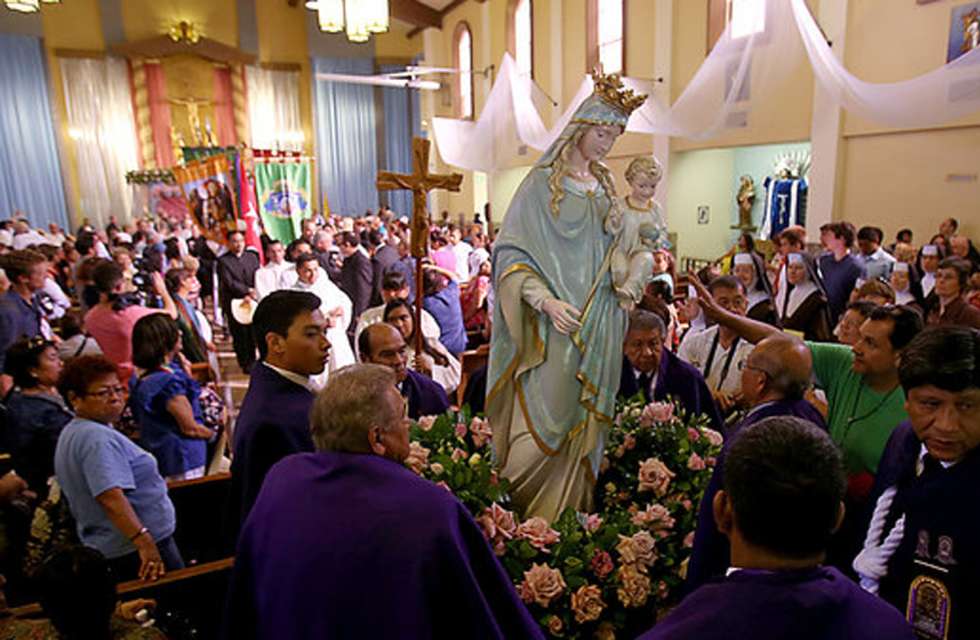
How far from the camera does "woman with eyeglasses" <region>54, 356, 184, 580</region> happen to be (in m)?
2.53

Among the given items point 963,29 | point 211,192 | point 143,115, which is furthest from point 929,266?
point 143,115

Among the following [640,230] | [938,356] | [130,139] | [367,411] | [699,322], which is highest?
[130,139]

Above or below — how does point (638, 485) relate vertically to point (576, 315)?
below

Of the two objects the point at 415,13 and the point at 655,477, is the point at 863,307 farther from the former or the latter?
the point at 415,13

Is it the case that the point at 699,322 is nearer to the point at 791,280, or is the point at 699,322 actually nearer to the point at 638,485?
the point at 791,280

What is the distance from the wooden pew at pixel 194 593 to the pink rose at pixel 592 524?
4.73 feet

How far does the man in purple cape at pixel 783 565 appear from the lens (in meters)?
1.12

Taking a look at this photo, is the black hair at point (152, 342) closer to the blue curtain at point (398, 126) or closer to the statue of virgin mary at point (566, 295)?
the statue of virgin mary at point (566, 295)

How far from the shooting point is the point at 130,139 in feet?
61.0

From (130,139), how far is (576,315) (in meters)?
19.7

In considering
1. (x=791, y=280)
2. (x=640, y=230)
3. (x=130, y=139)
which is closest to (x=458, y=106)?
(x=130, y=139)

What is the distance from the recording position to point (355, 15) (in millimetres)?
8672

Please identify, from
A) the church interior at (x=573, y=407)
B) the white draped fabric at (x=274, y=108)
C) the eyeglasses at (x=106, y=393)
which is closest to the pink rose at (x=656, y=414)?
the church interior at (x=573, y=407)

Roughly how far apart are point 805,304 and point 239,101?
1878cm
